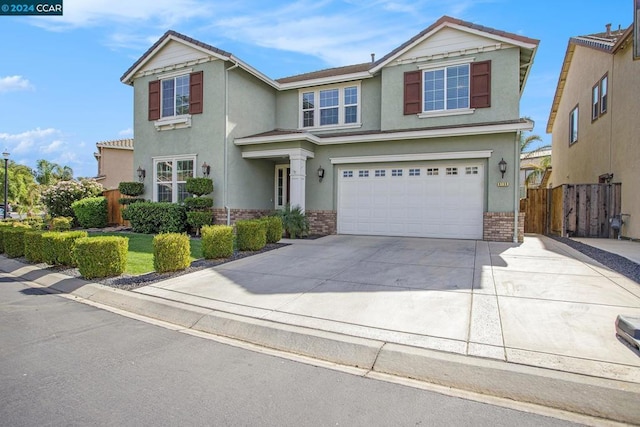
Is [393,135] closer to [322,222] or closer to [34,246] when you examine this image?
[322,222]

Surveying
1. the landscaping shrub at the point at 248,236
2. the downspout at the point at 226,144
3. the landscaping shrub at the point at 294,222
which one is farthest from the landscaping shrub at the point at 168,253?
the downspout at the point at 226,144

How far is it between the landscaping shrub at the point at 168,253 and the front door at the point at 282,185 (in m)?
8.60

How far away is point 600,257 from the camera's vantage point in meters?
8.62

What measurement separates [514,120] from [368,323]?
1019cm

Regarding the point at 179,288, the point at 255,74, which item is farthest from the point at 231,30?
the point at 179,288

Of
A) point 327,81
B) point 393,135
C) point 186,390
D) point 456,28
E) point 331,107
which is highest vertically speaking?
point 456,28

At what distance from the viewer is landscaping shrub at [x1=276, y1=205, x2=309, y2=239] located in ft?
41.4

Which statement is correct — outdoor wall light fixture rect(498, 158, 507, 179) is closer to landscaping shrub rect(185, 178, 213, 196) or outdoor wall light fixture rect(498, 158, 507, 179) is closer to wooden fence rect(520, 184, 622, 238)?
wooden fence rect(520, 184, 622, 238)

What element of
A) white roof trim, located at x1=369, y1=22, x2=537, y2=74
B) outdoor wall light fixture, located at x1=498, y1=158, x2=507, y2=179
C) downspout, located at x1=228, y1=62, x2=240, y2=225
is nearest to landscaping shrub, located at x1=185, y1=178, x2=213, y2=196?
downspout, located at x1=228, y1=62, x2=240, y2=225

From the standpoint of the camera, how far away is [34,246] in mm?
8688

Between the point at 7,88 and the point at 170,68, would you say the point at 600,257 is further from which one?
the point at 7,88

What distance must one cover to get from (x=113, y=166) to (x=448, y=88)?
2693 centimetres

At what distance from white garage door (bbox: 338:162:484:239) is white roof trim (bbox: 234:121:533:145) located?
3.52ft

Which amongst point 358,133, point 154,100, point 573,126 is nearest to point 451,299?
point 358,133
